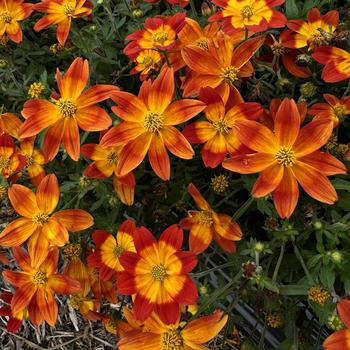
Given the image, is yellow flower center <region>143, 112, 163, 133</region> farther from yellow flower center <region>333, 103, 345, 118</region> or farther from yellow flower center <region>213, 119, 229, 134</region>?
yellow flower center <region>333, 103, 345, 118</region>

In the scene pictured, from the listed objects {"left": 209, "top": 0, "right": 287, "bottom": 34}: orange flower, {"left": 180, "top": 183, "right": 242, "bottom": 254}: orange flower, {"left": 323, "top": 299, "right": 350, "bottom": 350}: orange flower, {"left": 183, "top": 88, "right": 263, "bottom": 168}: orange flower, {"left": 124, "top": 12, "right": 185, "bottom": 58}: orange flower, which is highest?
{"left": 209, "top": 0, "right": 287, "bottom": 34}: orange flower

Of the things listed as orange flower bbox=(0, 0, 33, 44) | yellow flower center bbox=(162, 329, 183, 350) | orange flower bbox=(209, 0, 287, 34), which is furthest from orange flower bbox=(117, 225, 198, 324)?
orange flower bbox=(0, 0, 33, 44)

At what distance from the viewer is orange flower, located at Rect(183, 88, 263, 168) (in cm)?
155

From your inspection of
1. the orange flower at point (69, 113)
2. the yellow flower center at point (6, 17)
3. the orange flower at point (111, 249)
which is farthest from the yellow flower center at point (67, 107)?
the yellow flower center at point (6, 17)

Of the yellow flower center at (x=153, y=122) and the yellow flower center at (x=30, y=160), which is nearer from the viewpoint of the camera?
the yellow flower center at (x=153, y=122)

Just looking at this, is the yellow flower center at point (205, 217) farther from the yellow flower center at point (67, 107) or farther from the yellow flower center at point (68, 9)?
the yellow flower center at point (68, 9)

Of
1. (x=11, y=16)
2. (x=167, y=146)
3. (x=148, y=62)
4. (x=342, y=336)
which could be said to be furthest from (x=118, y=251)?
(x=11, y=16)

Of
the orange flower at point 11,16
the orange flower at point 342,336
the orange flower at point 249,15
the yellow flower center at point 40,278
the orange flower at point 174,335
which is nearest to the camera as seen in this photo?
the orange flower at point 342,336

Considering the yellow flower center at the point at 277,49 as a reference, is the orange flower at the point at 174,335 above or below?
below

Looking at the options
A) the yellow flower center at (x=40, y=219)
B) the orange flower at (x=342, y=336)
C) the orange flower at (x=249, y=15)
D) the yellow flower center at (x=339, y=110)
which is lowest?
the yellow flower center at (x=40, y=219)

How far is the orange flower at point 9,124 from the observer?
1.94 metres

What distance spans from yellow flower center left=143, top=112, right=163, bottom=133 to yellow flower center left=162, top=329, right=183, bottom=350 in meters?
0.61

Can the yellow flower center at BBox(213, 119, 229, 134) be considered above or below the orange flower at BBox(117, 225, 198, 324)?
above

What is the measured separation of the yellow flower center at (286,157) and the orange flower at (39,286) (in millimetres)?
790
